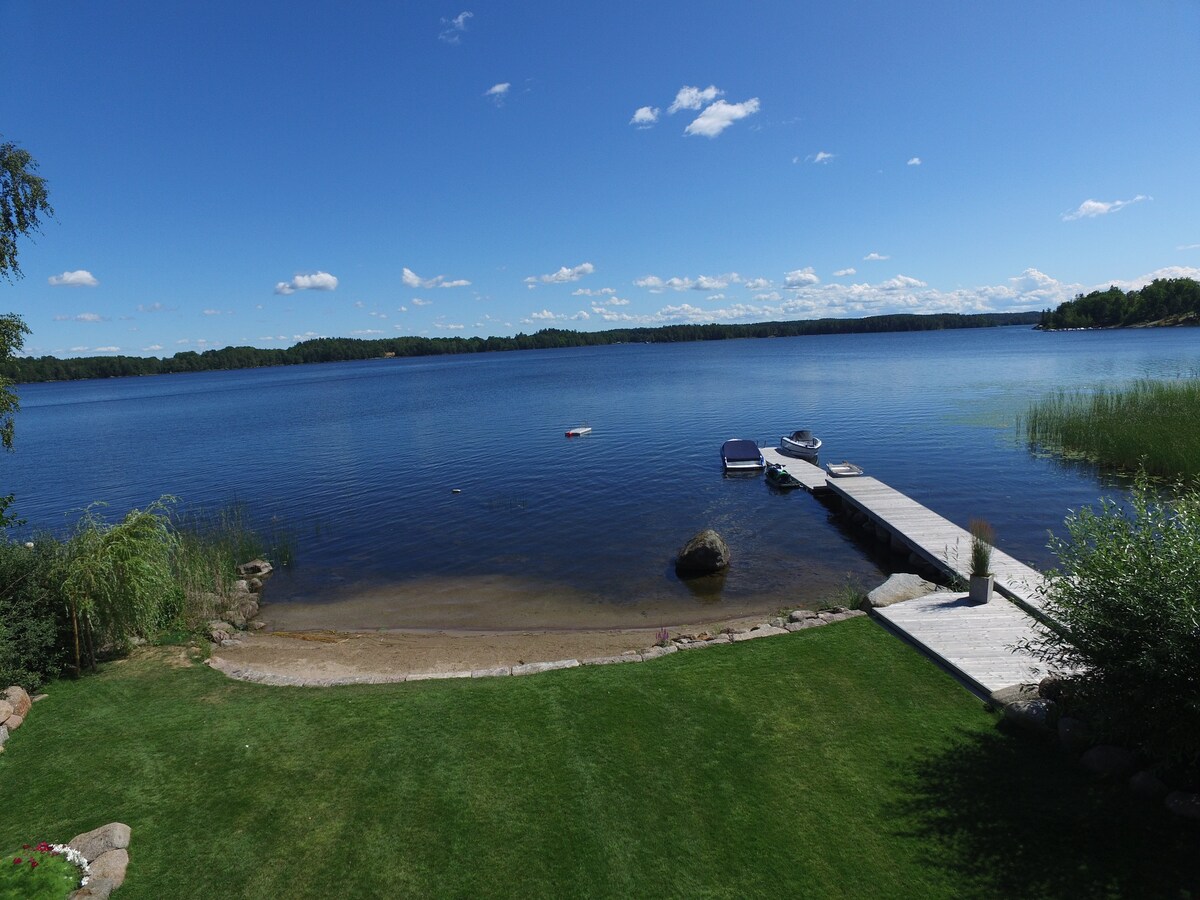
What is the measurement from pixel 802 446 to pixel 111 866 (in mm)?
31943

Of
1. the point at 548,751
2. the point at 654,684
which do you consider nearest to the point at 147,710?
the point at 548,751

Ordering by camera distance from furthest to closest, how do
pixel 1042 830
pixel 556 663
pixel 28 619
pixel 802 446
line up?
pixel 802 446 → pixel 556 663 → pixel 28 619 → pixel 1042 830

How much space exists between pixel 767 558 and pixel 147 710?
16491 mm

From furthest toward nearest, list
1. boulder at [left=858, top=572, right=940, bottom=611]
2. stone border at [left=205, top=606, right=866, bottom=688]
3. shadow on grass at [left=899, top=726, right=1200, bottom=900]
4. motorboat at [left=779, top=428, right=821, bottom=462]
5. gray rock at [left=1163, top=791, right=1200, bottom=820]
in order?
1. motorboat at [left=779, top=428, right=821, bottom=462]
2. boulder at [left=858, top=572, right=940, bottom=611]
3. stone border at [left=205, top=606, right=866, bottom=688]
4. gray rock at [left=1163, top=791, right=1200, bottom=820]
5. shadow on grass at [left=899, top=726, right=1200, bottom=900]

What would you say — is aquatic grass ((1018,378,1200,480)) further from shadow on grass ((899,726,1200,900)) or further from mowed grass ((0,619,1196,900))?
mowed grass ((0,619,1196,900))

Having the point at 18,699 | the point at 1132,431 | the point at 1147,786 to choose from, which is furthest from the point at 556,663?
the point at 1132,431

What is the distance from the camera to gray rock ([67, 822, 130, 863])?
269 inches

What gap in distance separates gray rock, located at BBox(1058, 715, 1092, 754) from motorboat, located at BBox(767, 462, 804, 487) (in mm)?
21536

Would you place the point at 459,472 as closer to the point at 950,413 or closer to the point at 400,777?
the point at 400,777

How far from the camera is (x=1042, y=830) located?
6465mm

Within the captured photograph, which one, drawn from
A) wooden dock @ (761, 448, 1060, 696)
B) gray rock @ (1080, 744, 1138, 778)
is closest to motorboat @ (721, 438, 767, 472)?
wooden dock @ (761, 448, 1060, 696)

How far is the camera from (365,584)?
20672mm

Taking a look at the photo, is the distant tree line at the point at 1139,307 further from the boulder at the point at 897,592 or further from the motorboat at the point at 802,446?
the boulder at the point at 897,592

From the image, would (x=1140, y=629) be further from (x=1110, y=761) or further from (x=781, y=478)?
(x=781, y=478)
